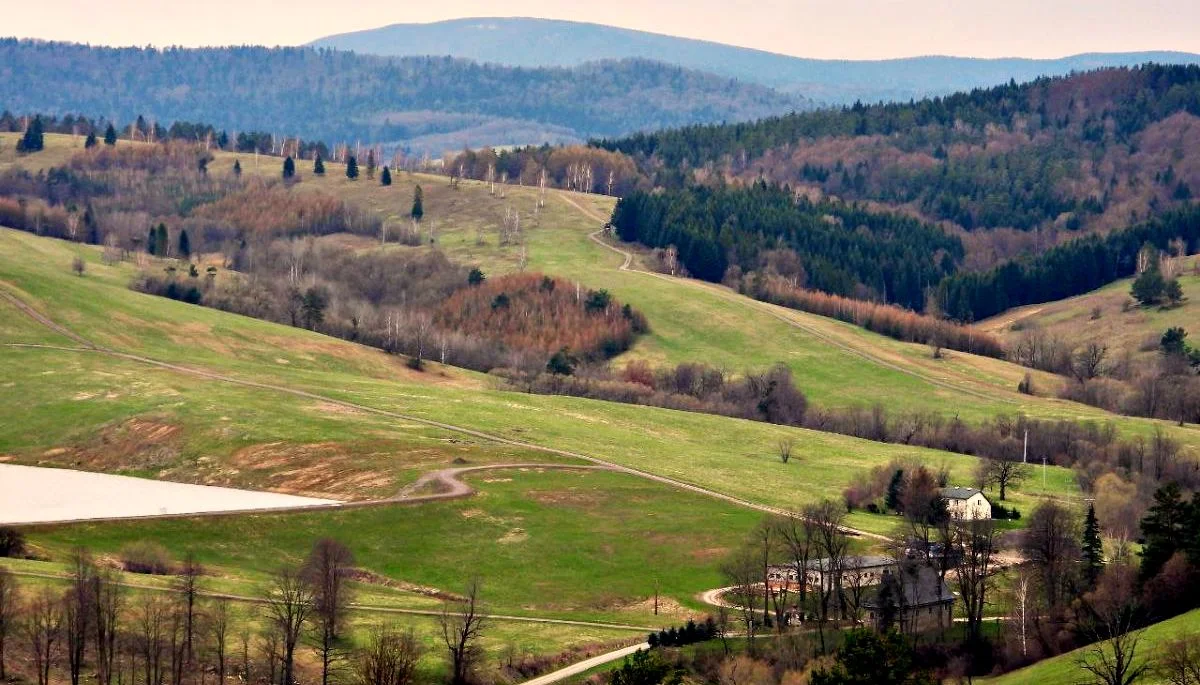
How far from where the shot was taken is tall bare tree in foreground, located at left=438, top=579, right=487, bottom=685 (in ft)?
309

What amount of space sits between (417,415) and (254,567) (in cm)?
5197

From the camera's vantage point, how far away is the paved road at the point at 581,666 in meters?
95.1

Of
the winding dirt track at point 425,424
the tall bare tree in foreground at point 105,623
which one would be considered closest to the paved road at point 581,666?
the tall bare tree in foreground at point 105,623

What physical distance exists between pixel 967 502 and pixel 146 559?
2562 inches

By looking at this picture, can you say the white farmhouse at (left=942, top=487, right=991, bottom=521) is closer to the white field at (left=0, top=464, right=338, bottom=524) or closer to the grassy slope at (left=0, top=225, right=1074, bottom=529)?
the grassy slope at (left=0, top=225, right=1074, bottom=529)

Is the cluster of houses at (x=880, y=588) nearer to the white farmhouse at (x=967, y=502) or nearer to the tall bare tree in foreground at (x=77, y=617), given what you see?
the white farmhouse at (x=967, y=502)

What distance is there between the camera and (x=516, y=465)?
5999 inches

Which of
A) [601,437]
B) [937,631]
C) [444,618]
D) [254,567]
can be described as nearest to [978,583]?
[937,631]

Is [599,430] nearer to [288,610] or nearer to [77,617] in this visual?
[288,610]

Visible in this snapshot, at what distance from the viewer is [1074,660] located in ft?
278

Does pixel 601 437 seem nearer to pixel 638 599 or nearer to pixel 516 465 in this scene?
pixel 516 465

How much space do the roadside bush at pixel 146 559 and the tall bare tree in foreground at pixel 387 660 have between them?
77.3 feet

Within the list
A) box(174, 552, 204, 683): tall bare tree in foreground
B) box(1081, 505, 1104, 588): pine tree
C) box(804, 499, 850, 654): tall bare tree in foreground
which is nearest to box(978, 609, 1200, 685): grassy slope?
box(804, 499, 850, 654): tall bare tree in foreground

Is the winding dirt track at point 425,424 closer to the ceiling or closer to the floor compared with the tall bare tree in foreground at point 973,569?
closer to the floor
